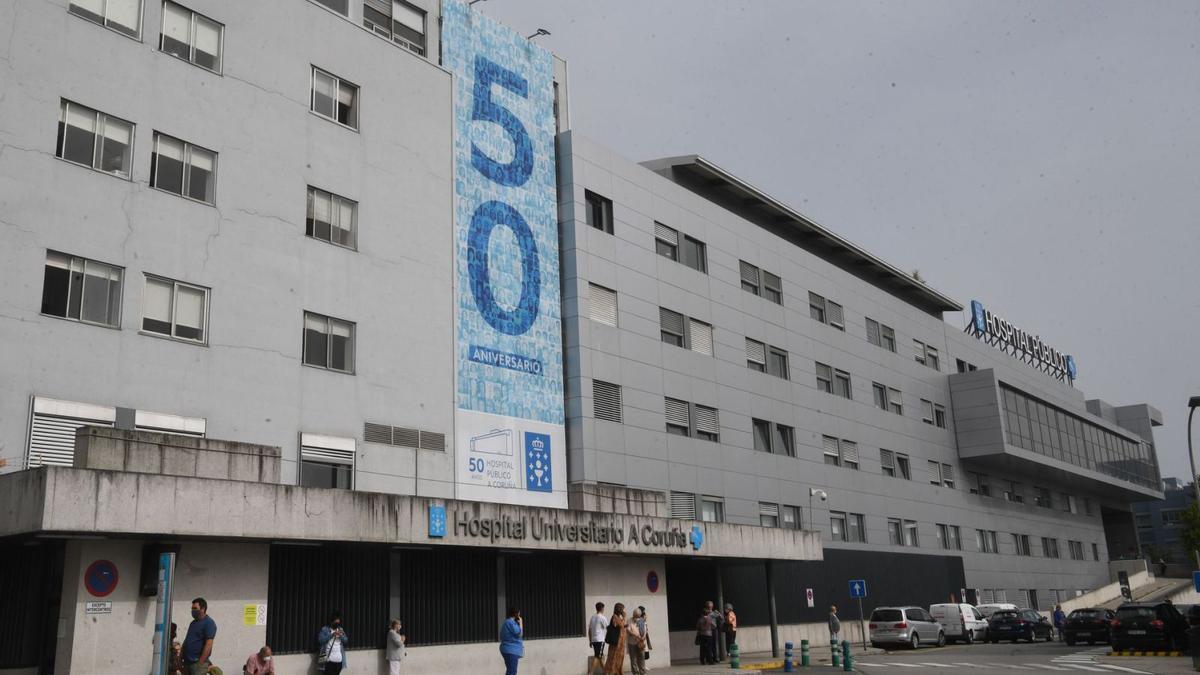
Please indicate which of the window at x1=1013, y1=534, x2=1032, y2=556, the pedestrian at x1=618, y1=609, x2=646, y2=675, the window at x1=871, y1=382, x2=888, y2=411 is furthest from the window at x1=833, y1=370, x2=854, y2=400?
the pedestrian at x1=618, y1=609, x2=646, y2=675

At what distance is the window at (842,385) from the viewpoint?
170 ft

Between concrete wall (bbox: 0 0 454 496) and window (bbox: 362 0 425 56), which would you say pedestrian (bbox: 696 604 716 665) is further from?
window (bbox: 362 0 425 56)

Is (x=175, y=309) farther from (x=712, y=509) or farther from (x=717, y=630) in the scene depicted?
(x=712, y=509)

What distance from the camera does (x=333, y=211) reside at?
2911cm

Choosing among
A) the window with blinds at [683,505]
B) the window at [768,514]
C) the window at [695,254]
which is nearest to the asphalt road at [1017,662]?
the window at [768,514]

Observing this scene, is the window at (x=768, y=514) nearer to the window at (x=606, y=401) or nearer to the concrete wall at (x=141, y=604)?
the window at (x=606, y=401)

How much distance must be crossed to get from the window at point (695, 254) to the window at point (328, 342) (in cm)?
1766

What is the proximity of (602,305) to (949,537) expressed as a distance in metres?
30.5

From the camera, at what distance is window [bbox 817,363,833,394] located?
1988 inches

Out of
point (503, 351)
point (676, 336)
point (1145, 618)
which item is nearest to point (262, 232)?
point (503, 351)

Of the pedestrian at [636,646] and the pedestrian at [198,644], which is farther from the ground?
the pedestrian at [198,644]

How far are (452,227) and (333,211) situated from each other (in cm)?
415

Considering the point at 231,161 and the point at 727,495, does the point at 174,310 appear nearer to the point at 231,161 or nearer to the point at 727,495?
the point at 231,161

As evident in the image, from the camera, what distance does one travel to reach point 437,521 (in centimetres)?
2314
